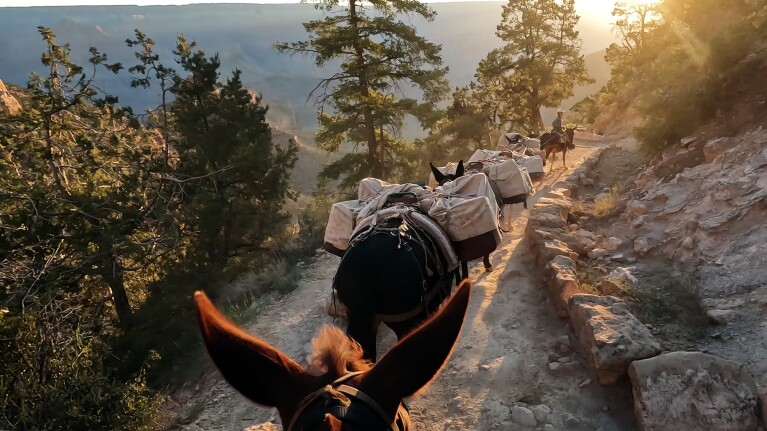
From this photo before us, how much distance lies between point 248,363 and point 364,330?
1.25m

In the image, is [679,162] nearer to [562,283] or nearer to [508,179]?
[508,179]

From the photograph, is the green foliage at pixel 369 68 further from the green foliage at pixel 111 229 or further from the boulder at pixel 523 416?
the boulder at pixel 523 416

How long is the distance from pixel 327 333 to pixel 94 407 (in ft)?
14.1

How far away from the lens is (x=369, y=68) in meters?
15.0

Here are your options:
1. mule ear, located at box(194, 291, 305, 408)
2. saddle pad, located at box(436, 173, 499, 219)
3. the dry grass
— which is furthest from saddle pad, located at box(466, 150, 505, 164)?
mule ear, located at box(194, 291, 305, 408)

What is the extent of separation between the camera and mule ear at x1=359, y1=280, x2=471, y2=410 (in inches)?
65.8

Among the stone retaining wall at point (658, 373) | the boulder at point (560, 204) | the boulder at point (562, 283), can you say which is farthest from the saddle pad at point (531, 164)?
the stone retaining wall at point (658, 373)

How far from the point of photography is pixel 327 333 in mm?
1992

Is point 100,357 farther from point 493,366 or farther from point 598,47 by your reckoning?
point 598,47

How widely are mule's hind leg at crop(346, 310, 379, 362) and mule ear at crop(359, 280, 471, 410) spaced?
1187 mm

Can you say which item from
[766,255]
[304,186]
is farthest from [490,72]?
[304,186]

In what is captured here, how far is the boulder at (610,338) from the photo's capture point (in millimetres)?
3809

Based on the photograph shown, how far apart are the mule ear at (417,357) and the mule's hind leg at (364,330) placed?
1.19 meters

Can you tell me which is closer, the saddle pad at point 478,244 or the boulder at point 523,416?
the boulder at point 523,416
